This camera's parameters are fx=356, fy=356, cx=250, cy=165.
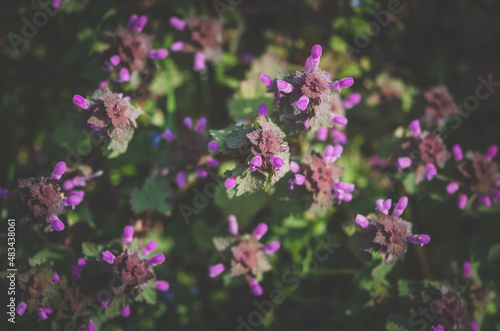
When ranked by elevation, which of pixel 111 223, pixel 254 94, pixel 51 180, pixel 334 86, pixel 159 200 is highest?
pixel 334 86

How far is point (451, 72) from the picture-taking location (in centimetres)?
435

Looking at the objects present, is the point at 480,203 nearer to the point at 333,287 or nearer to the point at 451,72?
the point at 333,287

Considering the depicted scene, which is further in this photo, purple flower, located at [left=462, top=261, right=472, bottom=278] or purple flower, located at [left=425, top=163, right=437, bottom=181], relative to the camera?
purple flower, located at [left=462, top=261, right=472, bottom=278]

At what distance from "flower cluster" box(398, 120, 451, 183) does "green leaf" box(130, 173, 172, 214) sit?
6.40 feet

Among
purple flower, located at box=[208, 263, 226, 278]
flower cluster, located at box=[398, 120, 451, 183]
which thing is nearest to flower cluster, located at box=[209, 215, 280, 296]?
purple flower, located at box=[208, 263, 226, 278]

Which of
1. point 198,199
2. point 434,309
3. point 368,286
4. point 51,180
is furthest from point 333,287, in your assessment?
point 51,180

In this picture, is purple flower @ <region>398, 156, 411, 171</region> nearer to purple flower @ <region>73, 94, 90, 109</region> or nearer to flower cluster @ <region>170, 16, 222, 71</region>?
flower cluster @ <region>170, 16, 222, 71</region>

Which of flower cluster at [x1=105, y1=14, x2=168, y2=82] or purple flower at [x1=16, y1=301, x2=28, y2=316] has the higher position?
flower cluster at [x1=105, y1=14, x2=168, y2=82]

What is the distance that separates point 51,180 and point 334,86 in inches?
81.0

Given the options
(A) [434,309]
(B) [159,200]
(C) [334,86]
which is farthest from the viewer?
(B) [159,200]

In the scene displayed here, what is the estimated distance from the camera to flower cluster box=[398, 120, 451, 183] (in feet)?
9.48

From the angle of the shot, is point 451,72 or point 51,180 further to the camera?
point 451,72

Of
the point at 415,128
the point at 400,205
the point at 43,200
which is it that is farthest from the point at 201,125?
the point at 415,128

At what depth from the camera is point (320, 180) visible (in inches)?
103
